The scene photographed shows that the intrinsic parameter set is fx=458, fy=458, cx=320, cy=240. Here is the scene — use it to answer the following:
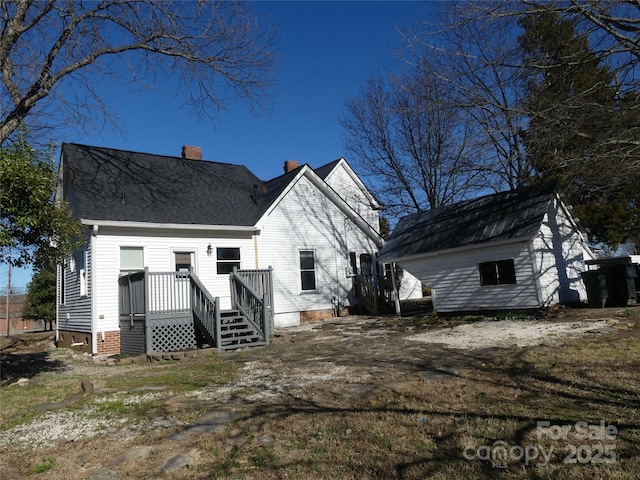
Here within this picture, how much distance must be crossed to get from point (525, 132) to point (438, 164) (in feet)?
31.7

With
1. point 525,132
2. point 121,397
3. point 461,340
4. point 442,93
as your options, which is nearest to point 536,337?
point 461,340

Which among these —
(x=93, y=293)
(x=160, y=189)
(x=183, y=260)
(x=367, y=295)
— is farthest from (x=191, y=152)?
(x=367, y=295)

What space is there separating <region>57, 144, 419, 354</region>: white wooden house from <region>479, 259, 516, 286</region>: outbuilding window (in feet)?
21.5

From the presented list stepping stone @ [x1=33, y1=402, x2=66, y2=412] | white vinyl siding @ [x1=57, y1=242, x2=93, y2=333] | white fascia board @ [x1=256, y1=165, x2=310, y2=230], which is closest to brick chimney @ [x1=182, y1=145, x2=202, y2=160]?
white fascia board @ [x1=256, y1=165, x2=310, y2=230]

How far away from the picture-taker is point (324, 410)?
5.36 m

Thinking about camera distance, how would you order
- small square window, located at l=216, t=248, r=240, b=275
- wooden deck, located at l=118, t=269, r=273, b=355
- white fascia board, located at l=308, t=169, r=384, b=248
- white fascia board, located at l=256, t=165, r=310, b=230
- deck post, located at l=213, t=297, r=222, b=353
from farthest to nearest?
1. white fascia board, located at l=308, t=169, r=384, b=248
2. white fascia board, located at l=256, t=165, r=310, b=230
3. small square window, located at l=216, t=248, r=240, b=275
4. wooden deck, located at l=118, t=269, r=273, b=355
5. deck post, located at l=213, t=297, r=222, b=353

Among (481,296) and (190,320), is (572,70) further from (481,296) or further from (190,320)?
(190,320)

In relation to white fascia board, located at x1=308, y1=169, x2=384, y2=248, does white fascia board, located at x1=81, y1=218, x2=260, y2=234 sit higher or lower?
lower

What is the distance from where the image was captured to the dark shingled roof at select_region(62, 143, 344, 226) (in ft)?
51.0

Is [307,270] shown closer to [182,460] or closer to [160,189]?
[160,189]

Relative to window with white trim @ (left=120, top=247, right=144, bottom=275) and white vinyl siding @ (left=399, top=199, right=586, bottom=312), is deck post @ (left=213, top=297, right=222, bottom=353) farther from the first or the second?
white vinyl siding @ (left=399, top=199, right=586, bottom=312)

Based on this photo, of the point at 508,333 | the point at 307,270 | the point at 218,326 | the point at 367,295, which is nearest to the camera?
the point at 508,333

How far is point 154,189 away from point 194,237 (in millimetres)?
2590

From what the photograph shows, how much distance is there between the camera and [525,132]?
14.3 meters
